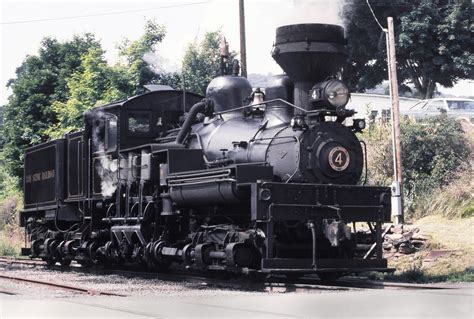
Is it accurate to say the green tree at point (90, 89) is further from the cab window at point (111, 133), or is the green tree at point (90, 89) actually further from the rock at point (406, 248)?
the rock at point (406, 248)

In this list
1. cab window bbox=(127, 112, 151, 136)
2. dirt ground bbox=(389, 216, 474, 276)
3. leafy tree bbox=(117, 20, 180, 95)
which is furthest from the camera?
leafy tree bbox=(117, 20, 180, 95)

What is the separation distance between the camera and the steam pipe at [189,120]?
15.0 meters

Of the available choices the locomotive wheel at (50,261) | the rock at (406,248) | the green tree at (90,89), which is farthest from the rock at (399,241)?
the green tree at (90,89)

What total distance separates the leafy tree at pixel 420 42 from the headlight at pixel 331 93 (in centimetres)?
1714

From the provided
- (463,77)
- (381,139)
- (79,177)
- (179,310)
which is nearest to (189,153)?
(79,177)

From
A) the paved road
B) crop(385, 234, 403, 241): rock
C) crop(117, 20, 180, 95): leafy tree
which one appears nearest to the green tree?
crop(117, 20, 180, 95): leafy tree

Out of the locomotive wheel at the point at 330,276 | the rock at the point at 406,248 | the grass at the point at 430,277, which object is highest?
the rock at the point at 406,248

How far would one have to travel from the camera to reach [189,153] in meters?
14.4

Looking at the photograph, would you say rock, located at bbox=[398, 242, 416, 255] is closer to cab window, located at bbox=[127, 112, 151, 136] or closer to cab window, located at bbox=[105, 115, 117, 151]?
cab window, located at bbox=[127, 112, 151, 136]

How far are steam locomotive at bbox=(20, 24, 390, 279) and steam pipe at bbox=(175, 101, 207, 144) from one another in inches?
0.9

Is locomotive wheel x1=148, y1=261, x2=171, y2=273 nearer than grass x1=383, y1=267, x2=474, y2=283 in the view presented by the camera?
No

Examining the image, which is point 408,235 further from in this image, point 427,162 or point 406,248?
point 427,162

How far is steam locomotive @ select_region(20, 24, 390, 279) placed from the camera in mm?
12578

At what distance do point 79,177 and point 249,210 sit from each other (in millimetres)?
5954
